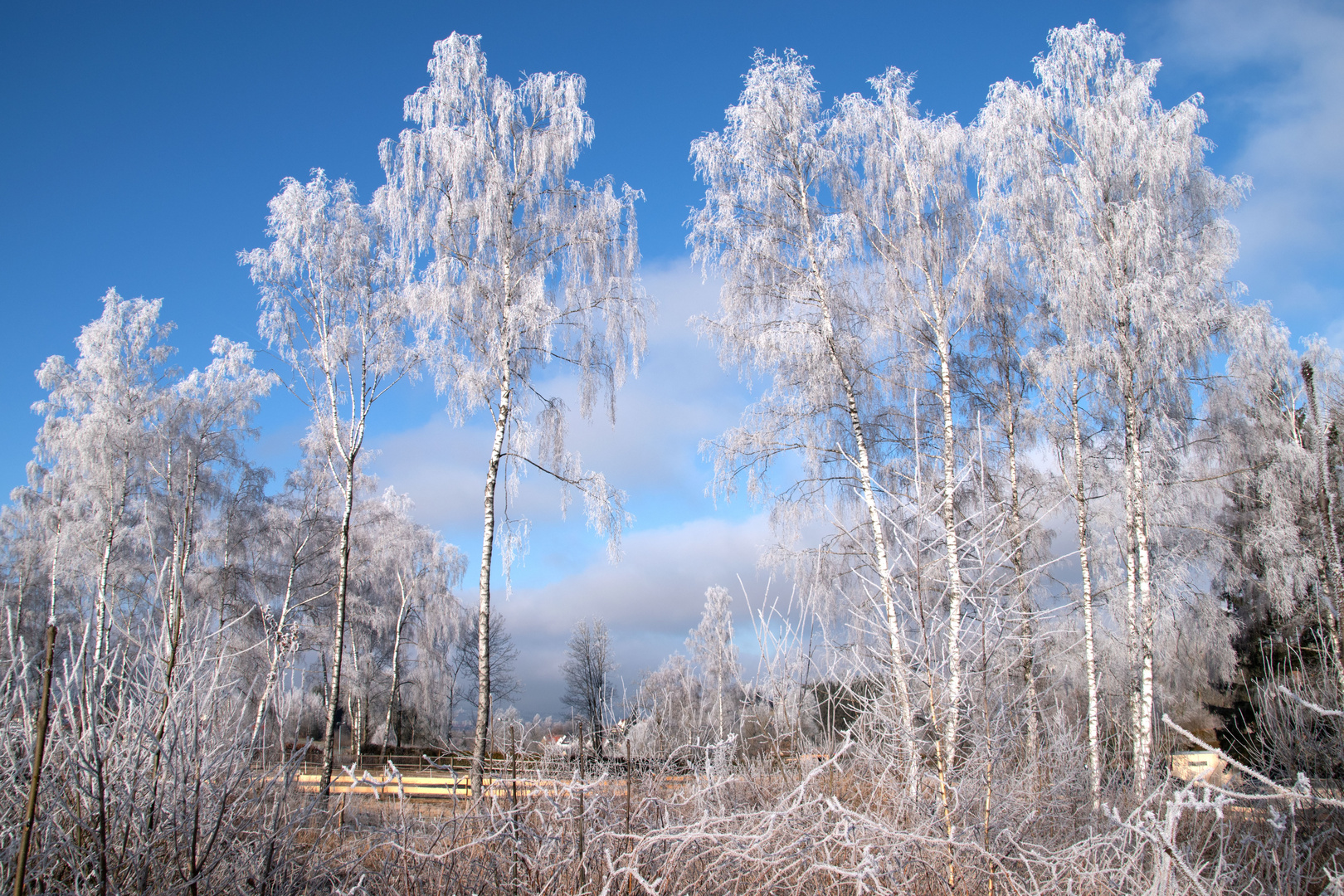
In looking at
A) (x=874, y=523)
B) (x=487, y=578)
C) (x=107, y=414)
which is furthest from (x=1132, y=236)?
(x=107, y=414)

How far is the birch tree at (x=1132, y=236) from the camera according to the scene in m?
10.6

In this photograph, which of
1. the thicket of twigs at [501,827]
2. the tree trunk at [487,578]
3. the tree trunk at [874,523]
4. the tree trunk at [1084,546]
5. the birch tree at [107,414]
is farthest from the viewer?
the birch tree at [107,414]

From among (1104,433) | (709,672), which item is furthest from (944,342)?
(709,672)

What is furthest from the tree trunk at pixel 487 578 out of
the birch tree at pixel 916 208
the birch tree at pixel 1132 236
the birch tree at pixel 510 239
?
the birch tree at pixel 1132 236

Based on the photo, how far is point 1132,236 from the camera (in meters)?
10.8

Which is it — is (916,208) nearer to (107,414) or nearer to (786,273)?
(786,273)

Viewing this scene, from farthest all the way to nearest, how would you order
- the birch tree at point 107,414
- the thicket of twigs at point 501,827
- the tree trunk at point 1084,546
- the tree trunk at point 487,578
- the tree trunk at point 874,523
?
the birch tree at point 107,414 < the tree trunk at point 1084,546 < the tree trunk at point 487,578 < the tree trunk at point 874,523 < the thicket of twigs at point 501,827

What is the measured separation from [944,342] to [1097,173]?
435 centimetres

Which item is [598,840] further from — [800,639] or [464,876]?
[800,639]

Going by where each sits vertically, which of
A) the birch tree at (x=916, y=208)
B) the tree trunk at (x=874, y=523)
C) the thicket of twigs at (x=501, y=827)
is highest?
the birch tree at (x=916, y=208)

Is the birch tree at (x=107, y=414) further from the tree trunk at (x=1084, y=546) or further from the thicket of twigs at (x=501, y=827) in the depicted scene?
the tree trunk at (x=1084, y=546)

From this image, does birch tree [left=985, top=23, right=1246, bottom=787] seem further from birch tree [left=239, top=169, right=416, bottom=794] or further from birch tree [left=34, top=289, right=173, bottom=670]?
birch tree [left=34, top=289, right=173, bottom=670]

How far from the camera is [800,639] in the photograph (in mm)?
5211

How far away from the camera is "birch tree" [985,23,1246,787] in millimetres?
10555
